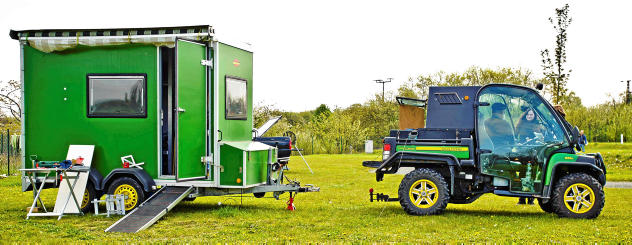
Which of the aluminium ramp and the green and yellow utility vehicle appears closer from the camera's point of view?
the aluminium ramp

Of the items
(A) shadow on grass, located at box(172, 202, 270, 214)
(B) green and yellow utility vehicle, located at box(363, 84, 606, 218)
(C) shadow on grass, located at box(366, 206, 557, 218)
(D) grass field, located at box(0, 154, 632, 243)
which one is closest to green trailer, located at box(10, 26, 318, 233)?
(A) shadow on grass, located at box(172, 202, 270, 214)

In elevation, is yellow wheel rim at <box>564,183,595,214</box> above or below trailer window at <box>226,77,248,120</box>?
below

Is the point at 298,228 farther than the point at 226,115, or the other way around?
the point at 226,115

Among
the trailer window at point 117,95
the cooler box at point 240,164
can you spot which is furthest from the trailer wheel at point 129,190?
the cooler box at point 240,164

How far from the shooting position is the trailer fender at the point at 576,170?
971cm

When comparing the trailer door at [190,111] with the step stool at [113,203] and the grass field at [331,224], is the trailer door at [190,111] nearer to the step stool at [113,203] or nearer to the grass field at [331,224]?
the grass field at [331,224]

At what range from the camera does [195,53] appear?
1039 centimetres

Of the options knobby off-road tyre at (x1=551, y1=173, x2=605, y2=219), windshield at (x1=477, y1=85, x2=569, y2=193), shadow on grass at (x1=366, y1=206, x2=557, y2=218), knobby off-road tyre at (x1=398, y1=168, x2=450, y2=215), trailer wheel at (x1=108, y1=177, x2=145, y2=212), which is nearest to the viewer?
knobby off-road tyre at (x1=551, y1=173, x2=605, y2=219)

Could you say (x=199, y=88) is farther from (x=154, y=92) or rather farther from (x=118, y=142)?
(x=118, y=142)

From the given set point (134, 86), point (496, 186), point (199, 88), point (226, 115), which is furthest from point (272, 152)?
point (496, 186)

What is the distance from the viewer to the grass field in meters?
8.05

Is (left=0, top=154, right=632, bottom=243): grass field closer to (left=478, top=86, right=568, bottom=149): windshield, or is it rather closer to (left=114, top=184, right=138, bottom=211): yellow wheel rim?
(left=114, top=184, right=138, bottom=211): yellow wheel rim

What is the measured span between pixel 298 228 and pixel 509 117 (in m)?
3.77

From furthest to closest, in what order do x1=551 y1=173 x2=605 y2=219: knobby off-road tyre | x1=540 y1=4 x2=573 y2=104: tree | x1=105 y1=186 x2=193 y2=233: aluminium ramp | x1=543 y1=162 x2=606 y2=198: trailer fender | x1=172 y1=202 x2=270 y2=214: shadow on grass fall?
1. x1=540 y1=4 x2=573 y2=104: tree
2. x1=172 y1=202 x2=270 y2=214: shadow on grass
3. x1=543 y1=162 x2=606 y2=198: trailer fender
4. x1=551 y1=173 x2=605 y2=219: knobby off-road tyre
5. x1=105 y1=186 x2=193 y2=233: aluminium ramp
